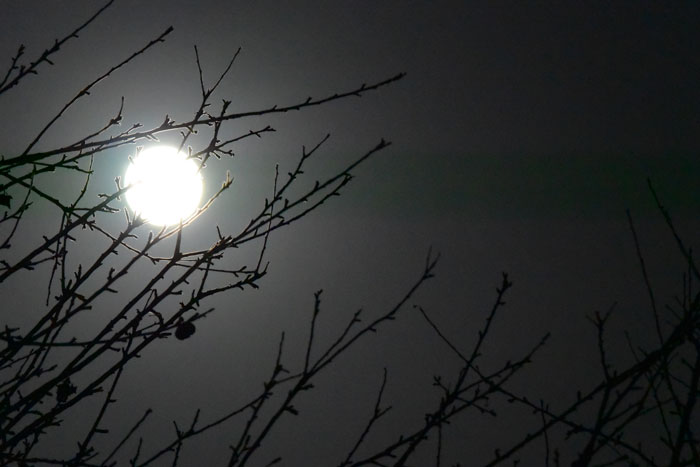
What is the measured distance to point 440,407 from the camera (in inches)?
77.3

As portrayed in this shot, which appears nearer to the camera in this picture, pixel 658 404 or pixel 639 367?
pixel 639 367

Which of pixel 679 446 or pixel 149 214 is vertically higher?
pixel 149 214

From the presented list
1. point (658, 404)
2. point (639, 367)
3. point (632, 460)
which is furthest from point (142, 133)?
point (632, 460)

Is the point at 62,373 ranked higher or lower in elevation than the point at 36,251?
lower

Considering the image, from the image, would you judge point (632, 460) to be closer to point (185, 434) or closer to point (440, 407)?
point (440, 407)

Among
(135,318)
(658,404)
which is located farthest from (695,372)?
(135,318)

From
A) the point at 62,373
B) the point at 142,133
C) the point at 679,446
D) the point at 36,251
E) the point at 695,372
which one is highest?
the point at 142,133

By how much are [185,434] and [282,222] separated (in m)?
0.90

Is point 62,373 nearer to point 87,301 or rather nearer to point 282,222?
point 87,301

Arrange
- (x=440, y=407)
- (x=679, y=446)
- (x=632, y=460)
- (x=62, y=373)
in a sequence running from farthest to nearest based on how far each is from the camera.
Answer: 1. (x=632, y=460)
2. (x=440, y=407)
3. (x=62, y=373)
4. (x=679, y=446)

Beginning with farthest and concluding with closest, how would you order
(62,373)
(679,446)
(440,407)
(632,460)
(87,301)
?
(632,460) < (440,407) < (87,301) < (62,373) < (679,446)

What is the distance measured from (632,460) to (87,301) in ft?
7.26

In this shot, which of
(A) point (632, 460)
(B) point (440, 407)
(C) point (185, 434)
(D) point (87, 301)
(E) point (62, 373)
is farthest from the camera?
(A) point (632, 460)

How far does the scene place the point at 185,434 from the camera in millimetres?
2094
